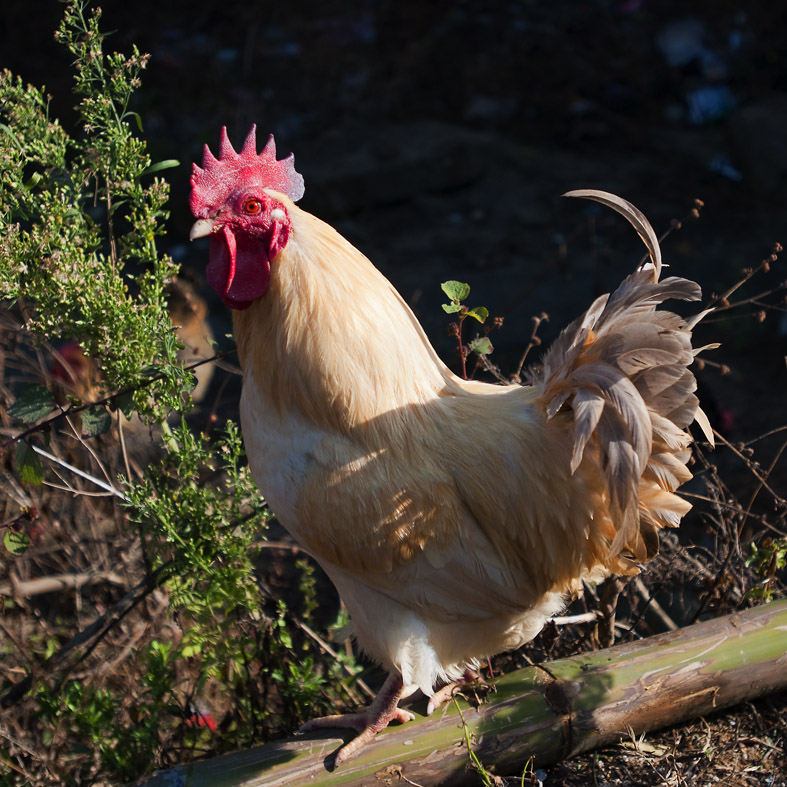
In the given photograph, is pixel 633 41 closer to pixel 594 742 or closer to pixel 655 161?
pixel 655 161

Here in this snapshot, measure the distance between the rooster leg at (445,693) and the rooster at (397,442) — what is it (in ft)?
0.86

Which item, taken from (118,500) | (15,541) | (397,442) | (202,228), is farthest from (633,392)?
(118,500)

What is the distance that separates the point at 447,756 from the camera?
304 cm

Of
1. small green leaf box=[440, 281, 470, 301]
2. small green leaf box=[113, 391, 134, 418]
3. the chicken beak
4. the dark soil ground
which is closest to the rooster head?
the chicken beak

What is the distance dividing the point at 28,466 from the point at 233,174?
4.07 feet

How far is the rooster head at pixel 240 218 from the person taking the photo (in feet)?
9.00

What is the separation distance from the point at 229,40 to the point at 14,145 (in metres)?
8.88

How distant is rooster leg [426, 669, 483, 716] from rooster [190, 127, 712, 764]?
262mm

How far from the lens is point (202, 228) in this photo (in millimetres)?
2699

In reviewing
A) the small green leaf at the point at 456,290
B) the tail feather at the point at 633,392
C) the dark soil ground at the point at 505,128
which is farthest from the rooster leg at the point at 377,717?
the dark soil ground at the point at 505,128

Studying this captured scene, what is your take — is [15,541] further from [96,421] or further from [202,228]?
[202,228]

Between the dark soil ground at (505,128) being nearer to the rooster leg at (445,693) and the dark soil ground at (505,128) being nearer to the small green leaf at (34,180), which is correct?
the rooster leg at (445,693)

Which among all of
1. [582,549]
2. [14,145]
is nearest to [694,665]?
[582,549]

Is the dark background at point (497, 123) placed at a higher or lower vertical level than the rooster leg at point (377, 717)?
higher
